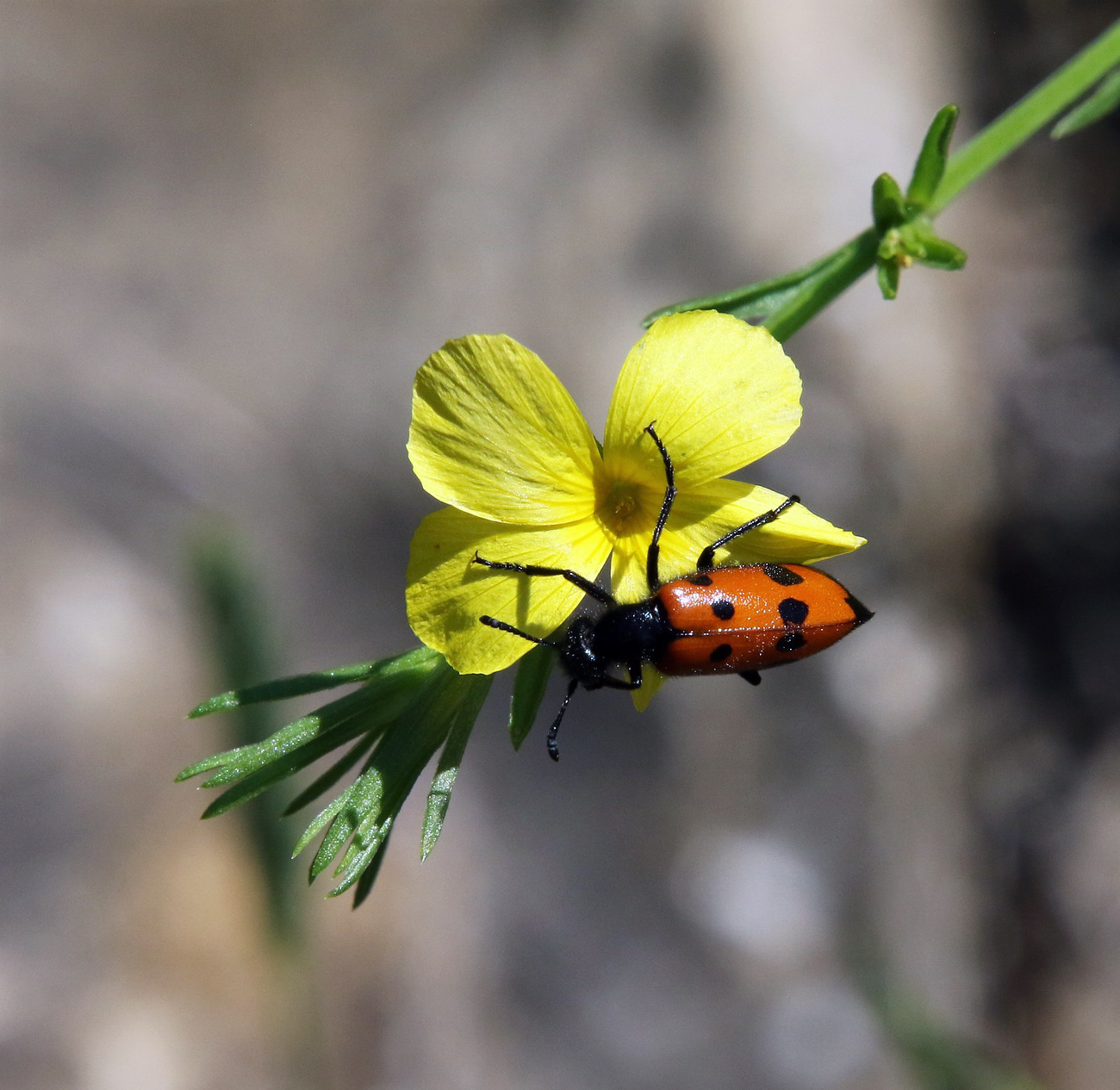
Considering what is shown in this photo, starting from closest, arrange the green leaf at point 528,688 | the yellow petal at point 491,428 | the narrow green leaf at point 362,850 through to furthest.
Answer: the yellow petal at point 491,428 → the narrow green leaf at point 362,850 → the green leaf at point 528,688

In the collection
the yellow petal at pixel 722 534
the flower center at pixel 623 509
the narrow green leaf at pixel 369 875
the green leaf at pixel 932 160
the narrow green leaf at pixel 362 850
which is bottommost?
the narrow green leaf at pixel 369 875

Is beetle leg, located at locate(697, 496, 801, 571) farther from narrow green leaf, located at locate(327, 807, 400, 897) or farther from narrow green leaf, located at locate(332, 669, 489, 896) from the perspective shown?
narrow green leaf, located at locate(327, 807, 400, 897)

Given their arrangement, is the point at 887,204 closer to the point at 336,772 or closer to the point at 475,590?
the point at 475,590

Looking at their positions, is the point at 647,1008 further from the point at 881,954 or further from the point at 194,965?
the point at 194,965

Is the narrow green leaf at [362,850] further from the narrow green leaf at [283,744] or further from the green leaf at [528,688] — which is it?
the green leaf at [528,688]

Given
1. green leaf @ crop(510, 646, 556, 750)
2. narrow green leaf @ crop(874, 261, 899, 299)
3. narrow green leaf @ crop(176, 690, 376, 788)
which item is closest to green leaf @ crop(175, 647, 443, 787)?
narrow green leaf @ crop(176, 690, 376, 788)

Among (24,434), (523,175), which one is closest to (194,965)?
(24,434)

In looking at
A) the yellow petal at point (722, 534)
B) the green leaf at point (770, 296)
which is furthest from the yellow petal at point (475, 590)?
the green leaf at point (770, 296)
